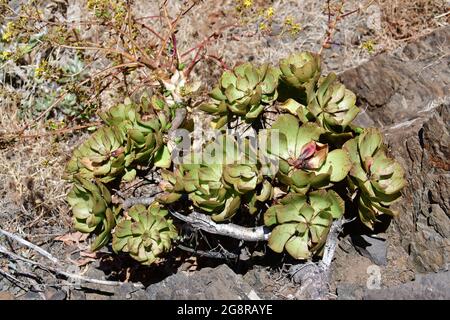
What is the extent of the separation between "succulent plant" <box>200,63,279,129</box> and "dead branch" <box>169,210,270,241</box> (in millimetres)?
390

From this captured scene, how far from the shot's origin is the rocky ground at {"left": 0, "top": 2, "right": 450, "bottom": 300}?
2.38m

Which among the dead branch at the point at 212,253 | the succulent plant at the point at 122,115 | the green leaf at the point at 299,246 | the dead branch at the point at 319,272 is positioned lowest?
the dead branch at the point at 319,272

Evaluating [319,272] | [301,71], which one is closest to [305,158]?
[301,71]

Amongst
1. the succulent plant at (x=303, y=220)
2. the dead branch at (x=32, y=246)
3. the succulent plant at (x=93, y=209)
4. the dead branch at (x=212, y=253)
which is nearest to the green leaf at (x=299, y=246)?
the succulent plant at (x=303, y=220)

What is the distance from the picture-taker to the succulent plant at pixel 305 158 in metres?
2.23

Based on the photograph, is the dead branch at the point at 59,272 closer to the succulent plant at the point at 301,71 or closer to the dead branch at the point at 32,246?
the dead branch at the point at 32,246

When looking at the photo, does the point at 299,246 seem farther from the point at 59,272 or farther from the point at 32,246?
the point at 32,246

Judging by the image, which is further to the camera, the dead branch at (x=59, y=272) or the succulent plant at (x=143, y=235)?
the dead branch at (x=59, y=272)

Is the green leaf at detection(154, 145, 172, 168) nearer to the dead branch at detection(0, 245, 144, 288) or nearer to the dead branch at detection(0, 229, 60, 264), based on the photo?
the dead branch at detection(0, 245, 144, 288)

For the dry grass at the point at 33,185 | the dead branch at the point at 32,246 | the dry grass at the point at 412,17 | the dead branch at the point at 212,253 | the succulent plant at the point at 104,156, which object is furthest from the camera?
the dry grass at the point at 412,17

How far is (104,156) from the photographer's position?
243 centimetres

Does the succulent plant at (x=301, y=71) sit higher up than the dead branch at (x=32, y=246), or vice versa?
the succulent plant at (x=301, y=71)
